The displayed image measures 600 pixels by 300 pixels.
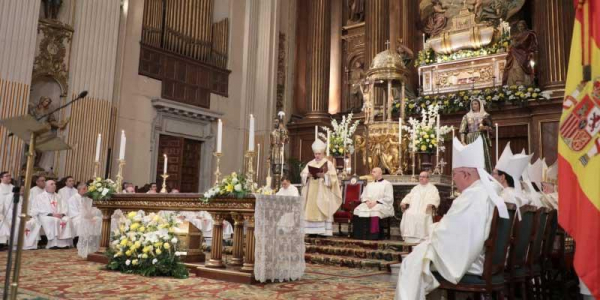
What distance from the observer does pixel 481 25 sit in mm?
13578

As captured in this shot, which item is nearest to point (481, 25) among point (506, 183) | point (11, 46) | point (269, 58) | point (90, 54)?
point (269, 58)

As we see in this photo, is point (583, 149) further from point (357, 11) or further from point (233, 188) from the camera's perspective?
point (357, 11)

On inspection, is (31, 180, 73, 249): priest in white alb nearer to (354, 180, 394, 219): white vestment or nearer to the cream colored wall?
the cream colored wall

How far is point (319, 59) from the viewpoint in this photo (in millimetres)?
16016

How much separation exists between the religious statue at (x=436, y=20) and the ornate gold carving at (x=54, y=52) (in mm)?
9520

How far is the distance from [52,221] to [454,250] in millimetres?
8158

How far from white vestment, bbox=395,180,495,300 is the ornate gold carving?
998 cm

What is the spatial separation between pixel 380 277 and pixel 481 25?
9502 millimetres

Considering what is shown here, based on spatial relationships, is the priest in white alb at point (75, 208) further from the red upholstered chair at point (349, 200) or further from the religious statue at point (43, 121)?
the red upholstered chair at point (349, 200)

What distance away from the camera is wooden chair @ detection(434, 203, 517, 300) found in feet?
11.4

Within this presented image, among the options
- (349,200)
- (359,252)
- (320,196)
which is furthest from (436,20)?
(359,252)

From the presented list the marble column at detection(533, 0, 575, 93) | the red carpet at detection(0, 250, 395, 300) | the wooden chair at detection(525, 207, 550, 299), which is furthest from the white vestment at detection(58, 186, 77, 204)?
the marble column at detection(533, 0, 575, 93)

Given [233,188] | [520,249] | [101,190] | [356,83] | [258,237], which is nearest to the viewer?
[520,249]

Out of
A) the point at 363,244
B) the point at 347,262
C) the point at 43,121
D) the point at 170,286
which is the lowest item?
the point at 170,286
